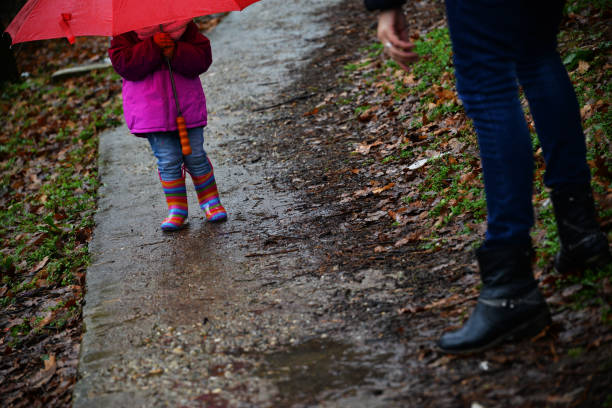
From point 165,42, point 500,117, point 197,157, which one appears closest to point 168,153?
point 197,157

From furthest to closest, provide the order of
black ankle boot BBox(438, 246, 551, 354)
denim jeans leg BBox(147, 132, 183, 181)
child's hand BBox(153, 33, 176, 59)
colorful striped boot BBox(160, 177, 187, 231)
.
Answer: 1. colorful striped boot BBox(160, 177, 187, 231)
2. denim jeans leg BBox(147, 132, 183, 181)
3. child's hand BBox(153, 33, 176, 59)
4. black ankle boot BBox(438, 246, 551, 354)

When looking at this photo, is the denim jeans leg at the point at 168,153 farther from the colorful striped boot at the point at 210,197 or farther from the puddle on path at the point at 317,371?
the puddle on path at the point at 317,371

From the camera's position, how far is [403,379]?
7.55ft

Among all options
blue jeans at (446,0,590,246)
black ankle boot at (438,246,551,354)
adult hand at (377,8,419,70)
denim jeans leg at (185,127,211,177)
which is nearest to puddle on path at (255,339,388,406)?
black ankle boot at (438,246,551,354)

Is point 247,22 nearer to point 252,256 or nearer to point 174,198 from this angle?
point 174,198

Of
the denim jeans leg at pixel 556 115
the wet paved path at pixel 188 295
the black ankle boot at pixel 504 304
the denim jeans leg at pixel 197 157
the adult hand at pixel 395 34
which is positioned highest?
the adult hand at pixel 395 34

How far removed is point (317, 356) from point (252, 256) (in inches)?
48.1

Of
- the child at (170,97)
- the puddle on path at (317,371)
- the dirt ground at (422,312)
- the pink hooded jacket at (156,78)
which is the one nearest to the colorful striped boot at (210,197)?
the child at (170,97)

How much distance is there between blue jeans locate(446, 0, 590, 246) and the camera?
7.00 ft

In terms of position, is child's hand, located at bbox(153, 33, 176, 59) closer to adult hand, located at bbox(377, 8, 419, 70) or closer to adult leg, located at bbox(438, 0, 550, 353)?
adult hand, located at bbox(377, 8, 419, 70)

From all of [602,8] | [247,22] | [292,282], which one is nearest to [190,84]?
[292,282]

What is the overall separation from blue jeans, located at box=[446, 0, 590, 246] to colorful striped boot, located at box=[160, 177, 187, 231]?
8.25 feet

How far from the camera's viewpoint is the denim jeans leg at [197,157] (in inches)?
165

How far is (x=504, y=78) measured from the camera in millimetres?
2176
